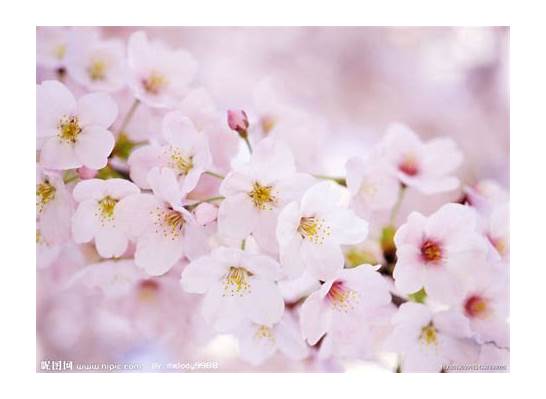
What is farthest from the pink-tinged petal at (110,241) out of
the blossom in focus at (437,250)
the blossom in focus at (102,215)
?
the blossom in focus at (437,250)

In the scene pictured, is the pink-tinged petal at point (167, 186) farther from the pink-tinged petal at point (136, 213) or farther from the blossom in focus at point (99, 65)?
the blossom in focus at point (99, 65)

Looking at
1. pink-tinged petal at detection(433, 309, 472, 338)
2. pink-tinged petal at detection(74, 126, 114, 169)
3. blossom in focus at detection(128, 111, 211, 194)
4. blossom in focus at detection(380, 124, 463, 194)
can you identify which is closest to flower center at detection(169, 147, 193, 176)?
blossom in focus at detection(128, 111, 211, 194)

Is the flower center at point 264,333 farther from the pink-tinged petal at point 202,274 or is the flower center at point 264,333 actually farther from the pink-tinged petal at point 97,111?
the pink-tinged petal at point 97,111

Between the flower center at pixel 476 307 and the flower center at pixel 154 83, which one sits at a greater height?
the flower center at pixel 154 83

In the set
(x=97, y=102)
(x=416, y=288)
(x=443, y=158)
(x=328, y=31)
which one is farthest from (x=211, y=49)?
(x=416, y=288)

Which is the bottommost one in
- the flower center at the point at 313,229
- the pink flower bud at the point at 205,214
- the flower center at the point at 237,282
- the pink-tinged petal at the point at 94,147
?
the flower center at the point at 237,282

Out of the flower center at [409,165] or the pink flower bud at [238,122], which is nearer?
the pink flower bud at [238,122]

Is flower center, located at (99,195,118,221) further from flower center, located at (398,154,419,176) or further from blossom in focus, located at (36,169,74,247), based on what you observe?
flower center, located at (398,154,419,176)
